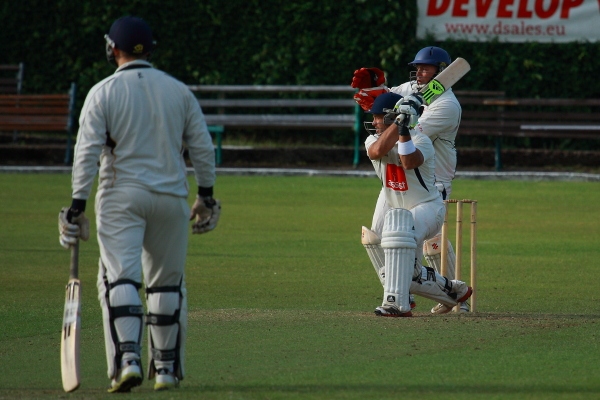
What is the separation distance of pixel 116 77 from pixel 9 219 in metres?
8.27

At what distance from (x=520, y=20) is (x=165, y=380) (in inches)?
589

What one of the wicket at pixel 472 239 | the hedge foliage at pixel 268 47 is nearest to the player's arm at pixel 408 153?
the wicket at pixel 472 239

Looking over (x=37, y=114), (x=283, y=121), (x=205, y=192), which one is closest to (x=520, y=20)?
(x=283, y=121)

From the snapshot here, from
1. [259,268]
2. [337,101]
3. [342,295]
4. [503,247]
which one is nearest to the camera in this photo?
[342,295]

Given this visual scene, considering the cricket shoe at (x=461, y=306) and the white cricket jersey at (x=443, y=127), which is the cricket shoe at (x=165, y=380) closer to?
the cricket shoe at (x=461, y=306)

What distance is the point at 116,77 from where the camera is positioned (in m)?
4.87

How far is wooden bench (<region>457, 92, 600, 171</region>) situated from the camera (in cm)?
1781

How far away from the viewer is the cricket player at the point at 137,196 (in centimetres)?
479

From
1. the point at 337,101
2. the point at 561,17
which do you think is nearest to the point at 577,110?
the point at 561,17

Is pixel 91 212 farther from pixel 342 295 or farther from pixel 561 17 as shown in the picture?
pixel 561 17

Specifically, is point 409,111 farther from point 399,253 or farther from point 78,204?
point 78,204

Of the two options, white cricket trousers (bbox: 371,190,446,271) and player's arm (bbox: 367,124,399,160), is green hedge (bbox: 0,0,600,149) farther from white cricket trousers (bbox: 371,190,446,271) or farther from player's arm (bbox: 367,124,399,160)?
player's arm (bbox: 367,124,399,160)

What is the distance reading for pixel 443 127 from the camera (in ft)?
25.0

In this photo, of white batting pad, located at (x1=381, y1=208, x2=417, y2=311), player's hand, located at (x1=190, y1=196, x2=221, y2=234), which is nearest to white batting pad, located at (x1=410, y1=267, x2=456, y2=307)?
white batting pad, located at (x1=381, y1=208, x2=417, y2=311)
